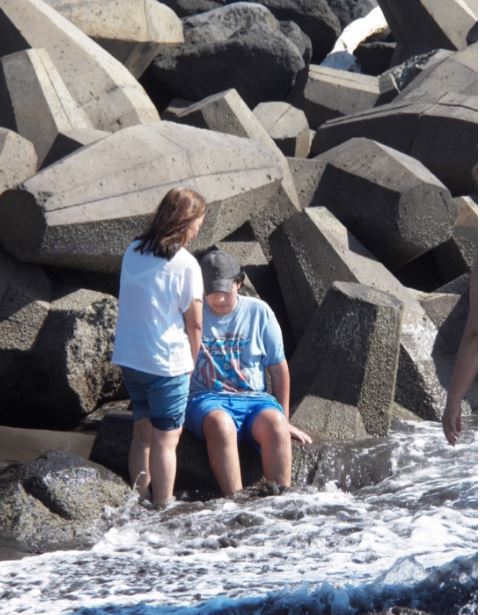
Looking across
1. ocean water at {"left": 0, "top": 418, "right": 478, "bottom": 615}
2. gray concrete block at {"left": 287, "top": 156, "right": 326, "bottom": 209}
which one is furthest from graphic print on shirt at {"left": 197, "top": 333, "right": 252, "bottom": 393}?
gray concrete block at {"left": 287, "top": 156, "right": 326, "bottom": 209}

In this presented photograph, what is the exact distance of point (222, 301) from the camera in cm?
536

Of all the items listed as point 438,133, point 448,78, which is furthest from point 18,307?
point 448,78

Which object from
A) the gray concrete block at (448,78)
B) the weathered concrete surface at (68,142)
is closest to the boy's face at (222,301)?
the weathered concrete surface at (68,142)

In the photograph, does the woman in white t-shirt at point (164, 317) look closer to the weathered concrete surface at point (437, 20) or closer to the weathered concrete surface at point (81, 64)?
the weathered concrete surface at point (81, 64)

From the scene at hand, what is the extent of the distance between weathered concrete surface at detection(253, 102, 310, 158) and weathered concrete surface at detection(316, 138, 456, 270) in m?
1.87

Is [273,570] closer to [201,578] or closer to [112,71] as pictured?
[201,578]

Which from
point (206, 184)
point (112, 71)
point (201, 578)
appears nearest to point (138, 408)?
point (201, 578)

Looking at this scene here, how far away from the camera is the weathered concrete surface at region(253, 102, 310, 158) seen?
9.55 metres

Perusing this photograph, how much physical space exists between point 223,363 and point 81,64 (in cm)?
376

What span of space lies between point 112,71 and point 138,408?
4042 mm

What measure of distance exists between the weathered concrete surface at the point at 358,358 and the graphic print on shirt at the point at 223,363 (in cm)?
67

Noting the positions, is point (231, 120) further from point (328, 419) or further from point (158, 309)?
point (158, 309)

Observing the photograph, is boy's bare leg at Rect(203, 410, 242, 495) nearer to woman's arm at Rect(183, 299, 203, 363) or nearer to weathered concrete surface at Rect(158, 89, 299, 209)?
woman's arm at Rect(183, 299, 203, 363)

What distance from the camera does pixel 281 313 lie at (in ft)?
23.3
